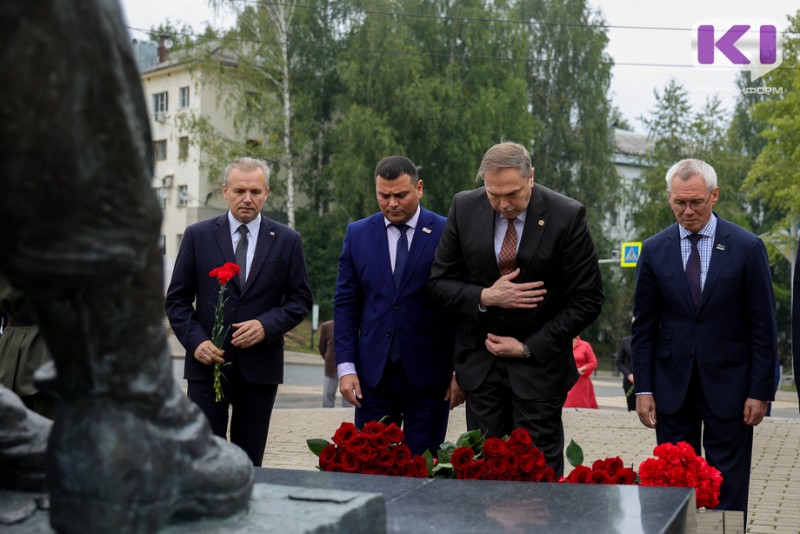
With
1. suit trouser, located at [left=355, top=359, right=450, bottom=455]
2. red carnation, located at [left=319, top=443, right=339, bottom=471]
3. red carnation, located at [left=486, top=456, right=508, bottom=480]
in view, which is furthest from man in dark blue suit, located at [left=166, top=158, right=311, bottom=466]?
red carnation, located at [left=486, top=456, right=508, bottom=480]

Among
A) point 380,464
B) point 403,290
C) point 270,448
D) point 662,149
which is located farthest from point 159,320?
point 662,149

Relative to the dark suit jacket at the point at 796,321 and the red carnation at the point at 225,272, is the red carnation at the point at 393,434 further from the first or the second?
the dark suit jacket at the point at 796,321

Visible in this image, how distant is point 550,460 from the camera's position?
5.69 m

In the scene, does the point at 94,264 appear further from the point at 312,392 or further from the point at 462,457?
the point at 312,392

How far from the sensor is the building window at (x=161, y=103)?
177 feet

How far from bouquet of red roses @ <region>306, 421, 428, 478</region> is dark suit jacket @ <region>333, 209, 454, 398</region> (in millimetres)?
1236

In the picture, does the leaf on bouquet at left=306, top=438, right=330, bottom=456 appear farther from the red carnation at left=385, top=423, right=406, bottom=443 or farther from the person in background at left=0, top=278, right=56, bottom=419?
the person in background at left=0, top=278, right=56, bottom=419

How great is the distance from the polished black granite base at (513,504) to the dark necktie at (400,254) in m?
2.13

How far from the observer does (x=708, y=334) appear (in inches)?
236

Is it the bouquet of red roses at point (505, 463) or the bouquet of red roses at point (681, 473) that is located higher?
the bouquet of red roses at point (505, 463)

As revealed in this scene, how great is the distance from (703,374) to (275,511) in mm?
3860

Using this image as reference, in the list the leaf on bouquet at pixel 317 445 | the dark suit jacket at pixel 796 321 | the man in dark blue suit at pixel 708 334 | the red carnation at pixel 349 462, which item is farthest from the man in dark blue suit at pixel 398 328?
the dark suit jacket at pixel 796 321

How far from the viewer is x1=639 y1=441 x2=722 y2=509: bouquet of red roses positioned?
4.65 m

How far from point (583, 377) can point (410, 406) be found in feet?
29.7
